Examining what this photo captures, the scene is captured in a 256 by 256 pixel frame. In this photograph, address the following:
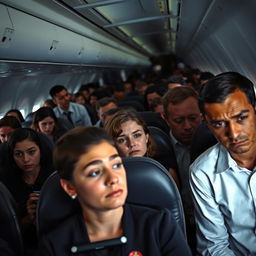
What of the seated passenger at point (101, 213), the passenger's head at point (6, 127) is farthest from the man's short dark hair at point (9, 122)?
the seated passenger at point (101, 213)

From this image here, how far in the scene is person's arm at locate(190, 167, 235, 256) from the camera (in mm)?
2137

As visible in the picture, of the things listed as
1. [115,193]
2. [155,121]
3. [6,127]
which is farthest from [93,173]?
[6,127]

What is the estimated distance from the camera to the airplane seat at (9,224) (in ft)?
7.04

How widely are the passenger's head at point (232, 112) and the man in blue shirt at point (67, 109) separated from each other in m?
5.23

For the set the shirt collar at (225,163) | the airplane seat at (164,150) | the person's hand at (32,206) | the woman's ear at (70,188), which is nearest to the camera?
the woman's ear at (70,188)

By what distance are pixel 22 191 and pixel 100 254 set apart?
154 centimetres

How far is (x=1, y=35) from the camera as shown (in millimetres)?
3111

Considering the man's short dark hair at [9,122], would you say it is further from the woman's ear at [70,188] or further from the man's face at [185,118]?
the woman's ear at [70,188]

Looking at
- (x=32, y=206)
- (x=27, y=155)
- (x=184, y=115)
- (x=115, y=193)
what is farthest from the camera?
(x=184, y=115)

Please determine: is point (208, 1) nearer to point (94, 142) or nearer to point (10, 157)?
point (10, 157)

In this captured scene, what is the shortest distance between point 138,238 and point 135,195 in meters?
0.30

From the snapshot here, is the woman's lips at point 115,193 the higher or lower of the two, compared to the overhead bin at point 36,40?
lower

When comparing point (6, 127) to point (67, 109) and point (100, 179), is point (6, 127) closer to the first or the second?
point (67, 109)

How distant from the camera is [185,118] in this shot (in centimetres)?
328
